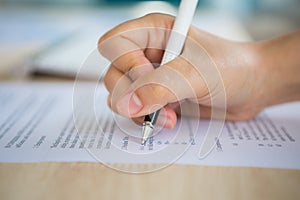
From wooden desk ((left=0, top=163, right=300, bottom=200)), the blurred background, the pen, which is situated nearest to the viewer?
wooden desk ((left=0, top=163, right=300, bottom=200))

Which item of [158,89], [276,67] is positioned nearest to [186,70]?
[158,89]

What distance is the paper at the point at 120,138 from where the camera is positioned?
42 cm

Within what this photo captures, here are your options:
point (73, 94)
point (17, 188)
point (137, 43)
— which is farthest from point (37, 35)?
point (17, 188)

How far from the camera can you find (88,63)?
2.08ft

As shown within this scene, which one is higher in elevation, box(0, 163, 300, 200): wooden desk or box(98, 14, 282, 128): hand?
box(98, 14, 282, 128): hand

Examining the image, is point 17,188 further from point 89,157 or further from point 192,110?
point 192,110

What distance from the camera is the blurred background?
2.59ft

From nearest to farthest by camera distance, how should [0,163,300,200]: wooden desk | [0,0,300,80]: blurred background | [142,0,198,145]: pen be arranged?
[0,163,300,200]: wooden desk < [142,0,198,145]: pen < [0,0,300,80]: blurred background

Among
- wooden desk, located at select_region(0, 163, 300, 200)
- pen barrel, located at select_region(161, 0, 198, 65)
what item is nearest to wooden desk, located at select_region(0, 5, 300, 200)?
wooden desk, located at select_region(0, 163, 300, 200)

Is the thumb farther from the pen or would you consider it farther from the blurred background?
the blurred background

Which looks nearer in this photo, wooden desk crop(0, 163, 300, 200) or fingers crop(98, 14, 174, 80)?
wooden desk crop(0, 163, 300, 200)

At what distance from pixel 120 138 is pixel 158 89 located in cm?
9

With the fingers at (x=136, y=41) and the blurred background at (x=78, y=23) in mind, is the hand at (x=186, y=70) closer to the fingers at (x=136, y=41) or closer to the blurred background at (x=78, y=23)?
the fingers at (x=136, y=41)

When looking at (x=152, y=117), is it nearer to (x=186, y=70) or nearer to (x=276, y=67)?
(x=186, y=70)
